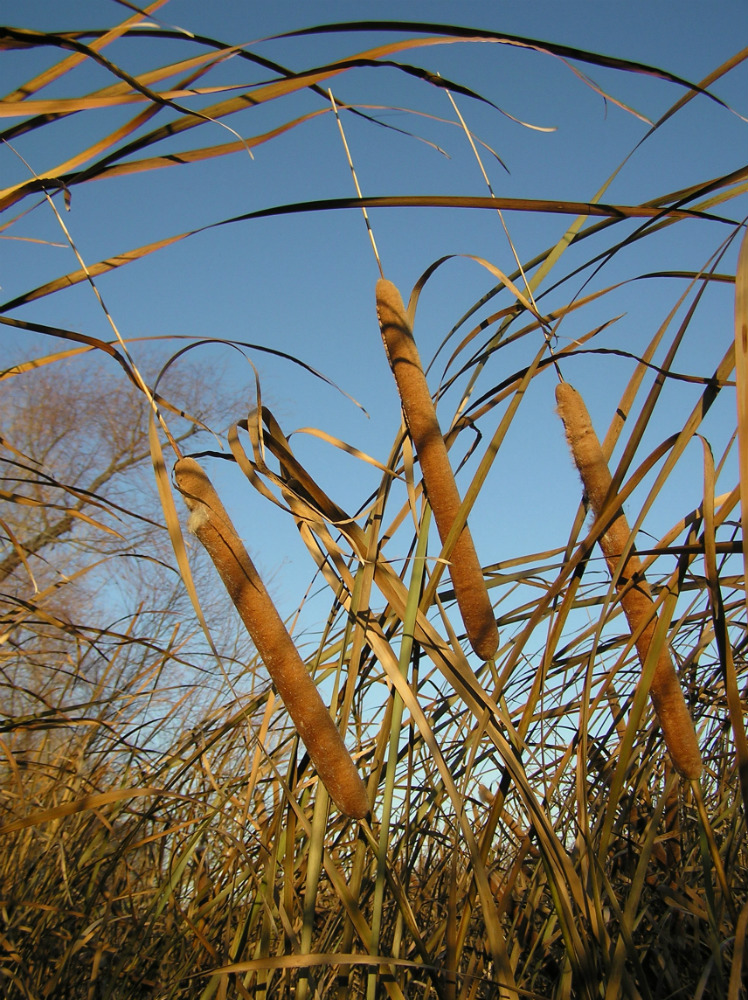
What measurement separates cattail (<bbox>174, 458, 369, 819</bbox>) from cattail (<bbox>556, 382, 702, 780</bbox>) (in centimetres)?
26

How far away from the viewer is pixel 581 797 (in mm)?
558

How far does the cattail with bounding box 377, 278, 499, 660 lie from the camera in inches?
23.0

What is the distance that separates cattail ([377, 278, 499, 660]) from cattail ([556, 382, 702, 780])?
0.12 meters

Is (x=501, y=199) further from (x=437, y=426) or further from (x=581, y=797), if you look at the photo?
(x=581, y=797)

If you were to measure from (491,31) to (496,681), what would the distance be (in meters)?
0.57

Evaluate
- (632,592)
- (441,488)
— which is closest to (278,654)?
(441,488)

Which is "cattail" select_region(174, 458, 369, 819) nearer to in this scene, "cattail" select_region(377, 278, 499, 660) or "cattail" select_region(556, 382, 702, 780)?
"cattail" select_region(377, 278, 499, 660)

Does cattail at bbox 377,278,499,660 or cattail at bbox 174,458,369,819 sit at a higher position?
cattail at bbox 377,278,499,660

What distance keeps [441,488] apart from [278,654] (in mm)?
192

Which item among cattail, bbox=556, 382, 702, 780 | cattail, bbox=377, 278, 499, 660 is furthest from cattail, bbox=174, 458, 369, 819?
cattail, bbox=556, 382, 702, 780

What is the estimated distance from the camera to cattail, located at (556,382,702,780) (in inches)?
23.1

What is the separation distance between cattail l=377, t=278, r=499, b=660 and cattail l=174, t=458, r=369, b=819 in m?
0.14

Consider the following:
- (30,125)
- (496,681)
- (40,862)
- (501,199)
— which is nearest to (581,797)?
(496,681)

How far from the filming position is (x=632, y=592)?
0.65 meters
